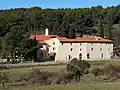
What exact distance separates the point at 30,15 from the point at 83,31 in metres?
22.6

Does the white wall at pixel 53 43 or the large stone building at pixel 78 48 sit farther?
the white wall at pixel 53 43

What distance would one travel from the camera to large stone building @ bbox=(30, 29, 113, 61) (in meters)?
82.8

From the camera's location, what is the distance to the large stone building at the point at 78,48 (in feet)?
272

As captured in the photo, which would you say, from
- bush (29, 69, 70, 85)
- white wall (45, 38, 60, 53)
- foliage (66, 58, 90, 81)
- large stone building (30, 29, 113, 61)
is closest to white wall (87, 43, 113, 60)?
large stone building (30, 29, 113, 61)

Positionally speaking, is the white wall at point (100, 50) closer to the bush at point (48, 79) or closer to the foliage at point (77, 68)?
the bush at point (48, 79)

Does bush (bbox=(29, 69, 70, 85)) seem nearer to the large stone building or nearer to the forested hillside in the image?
the large stone building

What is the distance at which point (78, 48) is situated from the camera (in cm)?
8444

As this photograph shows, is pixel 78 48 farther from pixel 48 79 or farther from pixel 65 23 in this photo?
pixel 48 79

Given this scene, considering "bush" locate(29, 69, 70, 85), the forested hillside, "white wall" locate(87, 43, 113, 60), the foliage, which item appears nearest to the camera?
the foliage

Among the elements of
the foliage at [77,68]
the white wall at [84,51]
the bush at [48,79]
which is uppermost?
the white wall at [84,51]

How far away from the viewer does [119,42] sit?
109938 millimetres

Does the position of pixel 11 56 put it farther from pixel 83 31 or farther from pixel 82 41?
pixel 83 31

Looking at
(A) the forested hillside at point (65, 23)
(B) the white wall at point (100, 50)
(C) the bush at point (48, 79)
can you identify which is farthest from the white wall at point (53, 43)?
A: (C) the bush at point (48, 79)

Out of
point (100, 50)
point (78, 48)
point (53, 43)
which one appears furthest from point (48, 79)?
point (100, 50)
